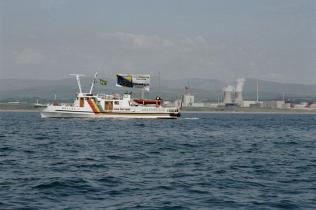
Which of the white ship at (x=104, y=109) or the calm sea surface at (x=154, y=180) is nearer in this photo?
the calm sea surface at (x=154, y=180)

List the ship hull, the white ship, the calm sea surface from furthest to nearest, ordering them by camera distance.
→ the white ship, the ship hull, the calm sea surface

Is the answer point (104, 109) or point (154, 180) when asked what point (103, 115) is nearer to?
point (104, 109)

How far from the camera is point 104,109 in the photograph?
391ft

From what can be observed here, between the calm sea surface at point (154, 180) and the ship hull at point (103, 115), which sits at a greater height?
the ship hull at point (103, 115)

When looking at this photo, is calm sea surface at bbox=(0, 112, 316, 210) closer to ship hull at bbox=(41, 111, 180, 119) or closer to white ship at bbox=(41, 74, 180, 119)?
ship hull at bbox=(41, 111, 180, 119)

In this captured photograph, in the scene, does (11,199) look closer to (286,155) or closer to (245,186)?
(245,186)

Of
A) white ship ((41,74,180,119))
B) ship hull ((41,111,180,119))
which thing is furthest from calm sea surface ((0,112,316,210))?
white ship ((41,74,180,119))

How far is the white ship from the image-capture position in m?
118

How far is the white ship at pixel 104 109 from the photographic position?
11819 centimetres

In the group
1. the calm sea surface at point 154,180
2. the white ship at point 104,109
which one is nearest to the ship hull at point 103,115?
the white ship at point 104,109

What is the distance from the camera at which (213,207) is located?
20.5m

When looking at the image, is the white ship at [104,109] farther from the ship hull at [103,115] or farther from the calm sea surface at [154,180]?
the calm sea surface at [154,180]

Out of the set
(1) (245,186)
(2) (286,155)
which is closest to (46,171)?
(1) (245,186)

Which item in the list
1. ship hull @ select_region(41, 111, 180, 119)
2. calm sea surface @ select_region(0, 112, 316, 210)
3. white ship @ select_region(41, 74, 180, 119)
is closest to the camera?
calm sea surface @ select_region(0, 112, 316, 210)
